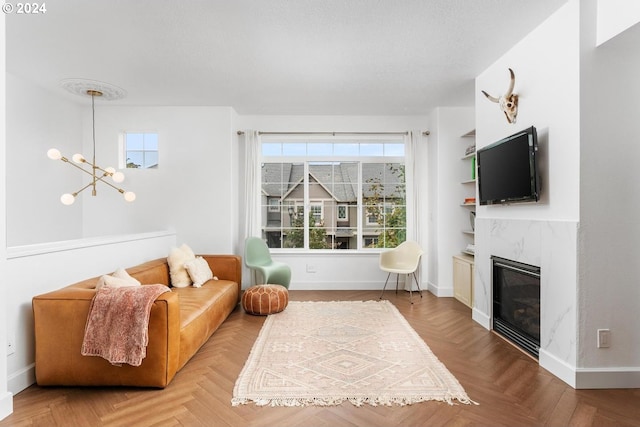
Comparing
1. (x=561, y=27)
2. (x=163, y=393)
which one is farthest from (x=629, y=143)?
(x=163, y=393)

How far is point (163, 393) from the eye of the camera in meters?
2.31

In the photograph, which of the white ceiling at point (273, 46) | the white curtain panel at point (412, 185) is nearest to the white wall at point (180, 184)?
the white ceiling at point (273, 46)

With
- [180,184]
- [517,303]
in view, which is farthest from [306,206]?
[517,303]

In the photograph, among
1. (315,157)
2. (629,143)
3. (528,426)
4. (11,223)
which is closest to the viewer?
(528,426)

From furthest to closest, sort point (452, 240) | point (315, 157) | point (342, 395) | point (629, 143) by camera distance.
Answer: point (315, 157) → point (452, 240) → point (629, 143) → point (342, 395)

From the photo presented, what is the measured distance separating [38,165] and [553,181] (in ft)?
17.8

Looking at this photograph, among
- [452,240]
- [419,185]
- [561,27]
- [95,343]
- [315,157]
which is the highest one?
[561,27]

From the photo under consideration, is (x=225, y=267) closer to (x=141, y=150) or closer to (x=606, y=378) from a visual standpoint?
(x=141, y=150)

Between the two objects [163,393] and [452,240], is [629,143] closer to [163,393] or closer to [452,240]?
[452,240]

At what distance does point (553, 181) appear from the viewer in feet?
8.80

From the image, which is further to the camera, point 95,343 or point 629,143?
point 629,143

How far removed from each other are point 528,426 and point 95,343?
263cm

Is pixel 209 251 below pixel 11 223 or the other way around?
below

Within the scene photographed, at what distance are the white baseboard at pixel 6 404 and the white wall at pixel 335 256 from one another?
3.63 meters
